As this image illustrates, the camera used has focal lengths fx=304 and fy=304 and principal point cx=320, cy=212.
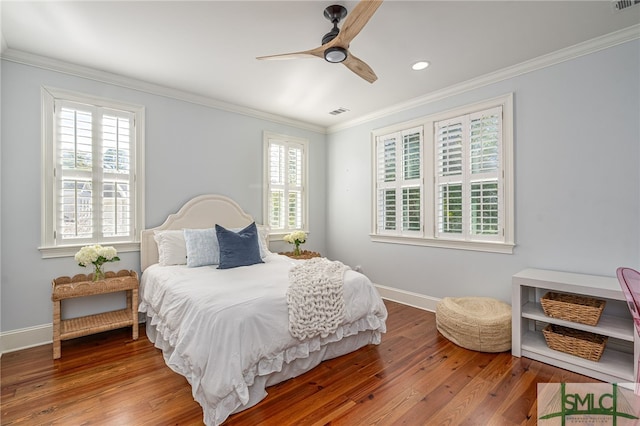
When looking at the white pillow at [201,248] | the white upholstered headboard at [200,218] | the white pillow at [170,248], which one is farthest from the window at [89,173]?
the white pillow at [201,248]

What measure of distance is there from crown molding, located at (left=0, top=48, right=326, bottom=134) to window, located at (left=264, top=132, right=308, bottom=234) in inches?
15.6

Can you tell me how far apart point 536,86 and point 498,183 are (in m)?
0.99

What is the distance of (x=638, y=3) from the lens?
83.7 inches

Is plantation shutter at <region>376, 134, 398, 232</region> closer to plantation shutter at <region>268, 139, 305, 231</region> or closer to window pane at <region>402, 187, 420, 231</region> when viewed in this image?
window pane at <region>402, 187, 420, 231</region>

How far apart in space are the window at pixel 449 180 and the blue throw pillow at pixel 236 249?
1.96 m

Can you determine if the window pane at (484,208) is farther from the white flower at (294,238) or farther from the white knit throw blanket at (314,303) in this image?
the white flower at (294,238)

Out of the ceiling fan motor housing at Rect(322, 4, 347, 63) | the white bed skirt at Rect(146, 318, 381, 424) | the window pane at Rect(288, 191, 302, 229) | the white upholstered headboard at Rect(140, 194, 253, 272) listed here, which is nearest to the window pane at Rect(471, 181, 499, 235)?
the white bed skirt at Rect(146, 318, 381, 424)

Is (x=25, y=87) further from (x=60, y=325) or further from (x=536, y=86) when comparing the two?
(x=536, y=86)

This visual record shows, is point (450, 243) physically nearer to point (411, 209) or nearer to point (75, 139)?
point (411, 209)

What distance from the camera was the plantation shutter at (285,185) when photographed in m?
4.63

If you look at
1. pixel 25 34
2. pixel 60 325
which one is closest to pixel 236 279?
pixel 60 325

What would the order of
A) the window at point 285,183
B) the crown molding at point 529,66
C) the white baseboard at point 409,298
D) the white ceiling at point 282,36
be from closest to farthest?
the white ceiling at point 282,36 < the crown molding at point 529,66 < the white baseboard at point 409,298 < the window at point 285,183

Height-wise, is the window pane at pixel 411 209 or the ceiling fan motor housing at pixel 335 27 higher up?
the ceiling fan motor housing at pixel 335 27

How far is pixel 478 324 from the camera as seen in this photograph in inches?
108
